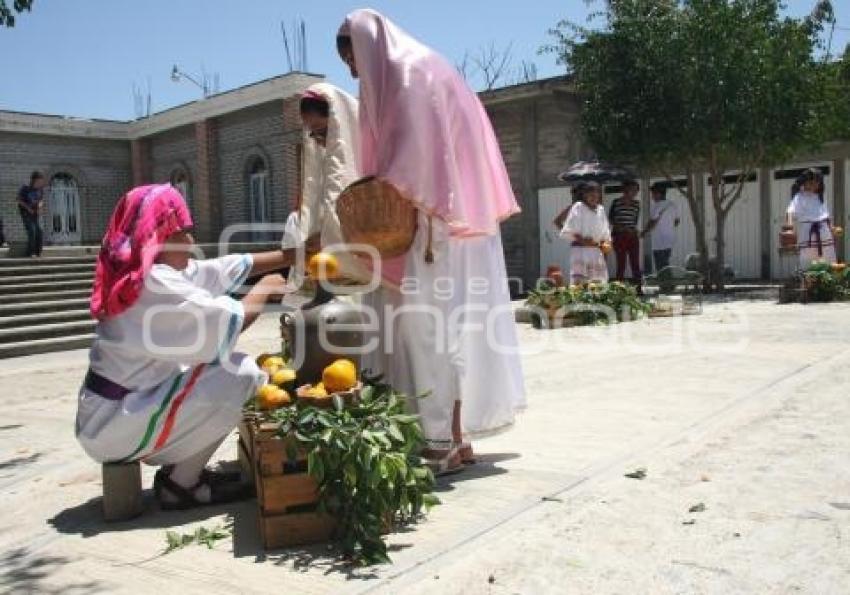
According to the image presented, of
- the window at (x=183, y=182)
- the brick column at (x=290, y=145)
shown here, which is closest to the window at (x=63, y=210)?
the window at (x=183, y=182)

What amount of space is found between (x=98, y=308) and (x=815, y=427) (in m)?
3.60

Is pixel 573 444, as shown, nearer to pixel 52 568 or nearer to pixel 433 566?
pixel 433 566

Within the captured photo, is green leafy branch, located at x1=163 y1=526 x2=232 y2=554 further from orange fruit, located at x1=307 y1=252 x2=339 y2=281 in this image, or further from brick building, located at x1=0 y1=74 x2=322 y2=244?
brick building, located at x1=0 y1=74 x2=322 y2=244

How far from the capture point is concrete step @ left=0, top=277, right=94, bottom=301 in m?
12.7

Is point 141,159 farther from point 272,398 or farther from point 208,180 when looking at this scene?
point 272,398

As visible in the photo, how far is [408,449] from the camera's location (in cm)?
299

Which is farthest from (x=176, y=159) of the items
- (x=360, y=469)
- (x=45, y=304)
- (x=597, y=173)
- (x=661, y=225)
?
(x=360, y=469)

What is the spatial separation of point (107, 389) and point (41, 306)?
32.9 ft

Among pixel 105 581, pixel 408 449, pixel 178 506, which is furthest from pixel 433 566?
pixel 178 506

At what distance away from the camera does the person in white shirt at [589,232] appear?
10.7 meters

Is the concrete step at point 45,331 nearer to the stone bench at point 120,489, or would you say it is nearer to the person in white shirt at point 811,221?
the stone bench at point 120,489

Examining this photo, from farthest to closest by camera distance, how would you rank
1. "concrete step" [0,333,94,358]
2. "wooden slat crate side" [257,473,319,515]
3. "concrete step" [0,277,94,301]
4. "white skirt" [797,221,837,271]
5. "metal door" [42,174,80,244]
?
"metal door" [42,174,80,244] → "concrete step" [0,277,94,301] → "white skirt" [797,221,837,271] → "concrete step" [0,333,94,358] → "wooden slat crate side" [257,473,319,515]

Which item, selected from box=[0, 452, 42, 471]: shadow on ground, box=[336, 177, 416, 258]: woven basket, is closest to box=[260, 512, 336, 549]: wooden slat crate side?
box=[336, 177, 416, 258]: woven basket

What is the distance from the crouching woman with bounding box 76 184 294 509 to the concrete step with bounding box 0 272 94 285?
11.1 m
